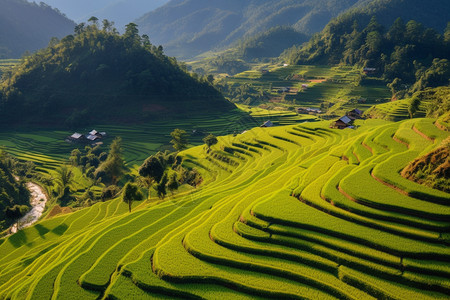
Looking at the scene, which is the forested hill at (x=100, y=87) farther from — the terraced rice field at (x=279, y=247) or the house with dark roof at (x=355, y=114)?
the terraced rice field at (x=279, y=247)

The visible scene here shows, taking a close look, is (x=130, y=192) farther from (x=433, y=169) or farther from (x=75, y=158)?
(x=75, y=158)

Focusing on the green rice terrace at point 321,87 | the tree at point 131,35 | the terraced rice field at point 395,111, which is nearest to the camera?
the terraced rice field at point 395,111

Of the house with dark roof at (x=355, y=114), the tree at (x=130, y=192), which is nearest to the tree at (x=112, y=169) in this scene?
the tree at (x=130, y=192)

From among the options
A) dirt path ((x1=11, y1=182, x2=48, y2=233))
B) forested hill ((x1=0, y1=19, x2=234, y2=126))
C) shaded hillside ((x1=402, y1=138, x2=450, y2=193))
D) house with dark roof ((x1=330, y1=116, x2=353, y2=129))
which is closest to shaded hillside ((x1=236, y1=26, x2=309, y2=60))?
forested hill ((x1=0, y1=19, x2=234, y2=126))

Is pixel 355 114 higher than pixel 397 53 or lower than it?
lower

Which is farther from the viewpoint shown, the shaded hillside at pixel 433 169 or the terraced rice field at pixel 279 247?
the shaded hillside at pixel 433 169

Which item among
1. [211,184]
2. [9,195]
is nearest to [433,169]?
[211,184]
